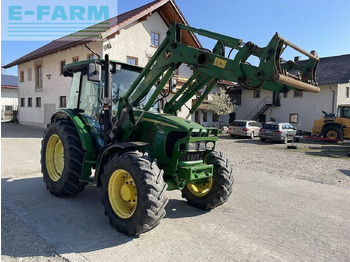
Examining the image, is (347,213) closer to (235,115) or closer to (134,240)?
(134,240)

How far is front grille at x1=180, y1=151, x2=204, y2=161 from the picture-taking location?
4.50 metres

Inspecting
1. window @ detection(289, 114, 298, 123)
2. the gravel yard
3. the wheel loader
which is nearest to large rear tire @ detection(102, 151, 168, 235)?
the gravel yard

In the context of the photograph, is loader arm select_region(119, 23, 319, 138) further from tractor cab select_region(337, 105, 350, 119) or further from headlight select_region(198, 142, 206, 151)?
tractor cab select_region(337, 105, 350, 119)

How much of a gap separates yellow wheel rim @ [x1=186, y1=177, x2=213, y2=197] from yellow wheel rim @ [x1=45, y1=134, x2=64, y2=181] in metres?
2.71

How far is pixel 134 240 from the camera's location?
3785mm

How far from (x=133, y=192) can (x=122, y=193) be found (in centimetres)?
19

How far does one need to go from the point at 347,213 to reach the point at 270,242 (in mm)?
2275

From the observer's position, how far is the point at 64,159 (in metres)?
5.17

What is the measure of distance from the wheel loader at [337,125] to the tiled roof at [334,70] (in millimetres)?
7568

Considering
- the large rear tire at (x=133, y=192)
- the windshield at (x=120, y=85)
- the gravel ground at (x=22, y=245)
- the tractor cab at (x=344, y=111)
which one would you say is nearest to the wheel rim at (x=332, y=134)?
the tractor cab at (x=344, y=111)

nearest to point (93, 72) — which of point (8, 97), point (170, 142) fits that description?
point (170, 142)

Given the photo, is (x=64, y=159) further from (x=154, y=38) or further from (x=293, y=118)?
(x=293, y=118)

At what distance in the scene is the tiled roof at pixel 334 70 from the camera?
27047mm

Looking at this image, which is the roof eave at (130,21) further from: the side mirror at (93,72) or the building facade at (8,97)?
the building facade at (8,97)
